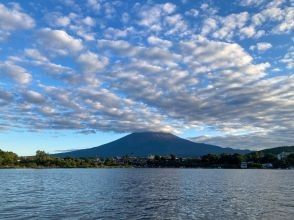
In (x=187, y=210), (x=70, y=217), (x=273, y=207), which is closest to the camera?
(x=70, y=217)

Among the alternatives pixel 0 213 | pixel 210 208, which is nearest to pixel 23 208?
pixel 0 213

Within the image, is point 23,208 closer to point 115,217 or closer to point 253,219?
point 115,217

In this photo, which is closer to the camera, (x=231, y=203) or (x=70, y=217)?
(x=70, y=217)

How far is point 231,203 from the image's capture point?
60.0 m

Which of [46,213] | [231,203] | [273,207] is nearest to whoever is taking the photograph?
[46,213]

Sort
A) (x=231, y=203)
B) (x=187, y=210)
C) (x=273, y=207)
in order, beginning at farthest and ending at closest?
(x=231, y=203) → (x=273, y=207) → (x=187, y=210)

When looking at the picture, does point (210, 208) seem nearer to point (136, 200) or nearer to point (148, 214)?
point (148, 214)

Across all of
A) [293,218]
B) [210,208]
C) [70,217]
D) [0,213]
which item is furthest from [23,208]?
[293,218]

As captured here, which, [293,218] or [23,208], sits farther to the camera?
[23,208]

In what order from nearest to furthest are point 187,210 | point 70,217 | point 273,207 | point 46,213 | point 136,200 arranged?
point 70,217, point 46,213, point 187,210, point 273,207, point 136,200

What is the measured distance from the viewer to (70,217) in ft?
149

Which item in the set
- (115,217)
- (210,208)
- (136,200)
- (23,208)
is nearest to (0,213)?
(23,208)

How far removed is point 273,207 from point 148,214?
19343 mm

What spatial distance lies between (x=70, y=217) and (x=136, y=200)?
20.3 metres
